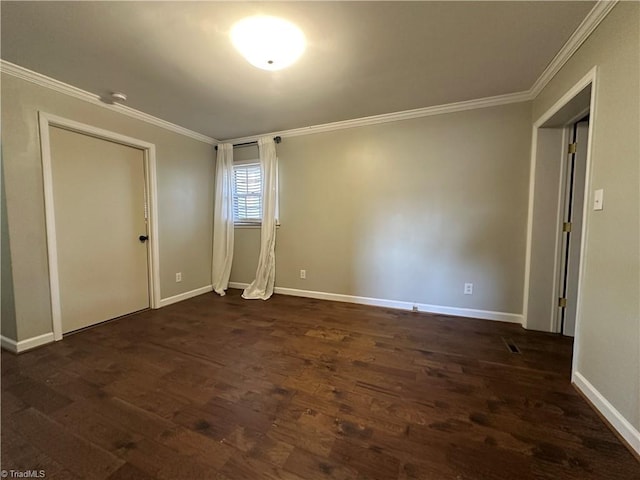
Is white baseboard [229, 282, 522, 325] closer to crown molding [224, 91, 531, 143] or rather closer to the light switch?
the light switch

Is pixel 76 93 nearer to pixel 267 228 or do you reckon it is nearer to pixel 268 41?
pixel 268 41

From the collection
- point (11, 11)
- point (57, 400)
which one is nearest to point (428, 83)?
point (11, 11)

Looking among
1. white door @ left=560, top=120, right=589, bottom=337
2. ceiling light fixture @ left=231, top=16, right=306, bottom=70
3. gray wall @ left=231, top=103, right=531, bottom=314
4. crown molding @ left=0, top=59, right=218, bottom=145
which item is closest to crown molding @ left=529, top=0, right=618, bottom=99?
gray wall @ left=231, top=103, right=531, bottom=314

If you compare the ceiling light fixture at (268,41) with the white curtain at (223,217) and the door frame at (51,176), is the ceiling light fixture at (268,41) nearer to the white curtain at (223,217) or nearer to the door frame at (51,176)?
the door frame at (51,176)

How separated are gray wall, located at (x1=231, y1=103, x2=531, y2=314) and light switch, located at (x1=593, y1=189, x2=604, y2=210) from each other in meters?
1.19

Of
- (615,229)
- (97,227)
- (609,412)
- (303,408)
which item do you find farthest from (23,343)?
(615,229)

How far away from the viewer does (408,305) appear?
3186 mm

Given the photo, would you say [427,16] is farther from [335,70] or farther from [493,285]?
[493,285]

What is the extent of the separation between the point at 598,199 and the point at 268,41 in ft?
7.82

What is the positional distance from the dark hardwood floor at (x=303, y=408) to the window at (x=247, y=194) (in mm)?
2002

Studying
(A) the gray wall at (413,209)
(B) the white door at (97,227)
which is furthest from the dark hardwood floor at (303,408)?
(A) the gray wall at (413,209)

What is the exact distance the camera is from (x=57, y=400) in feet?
5.25

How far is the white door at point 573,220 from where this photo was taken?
2.35 meters

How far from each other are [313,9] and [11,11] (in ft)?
6.02
